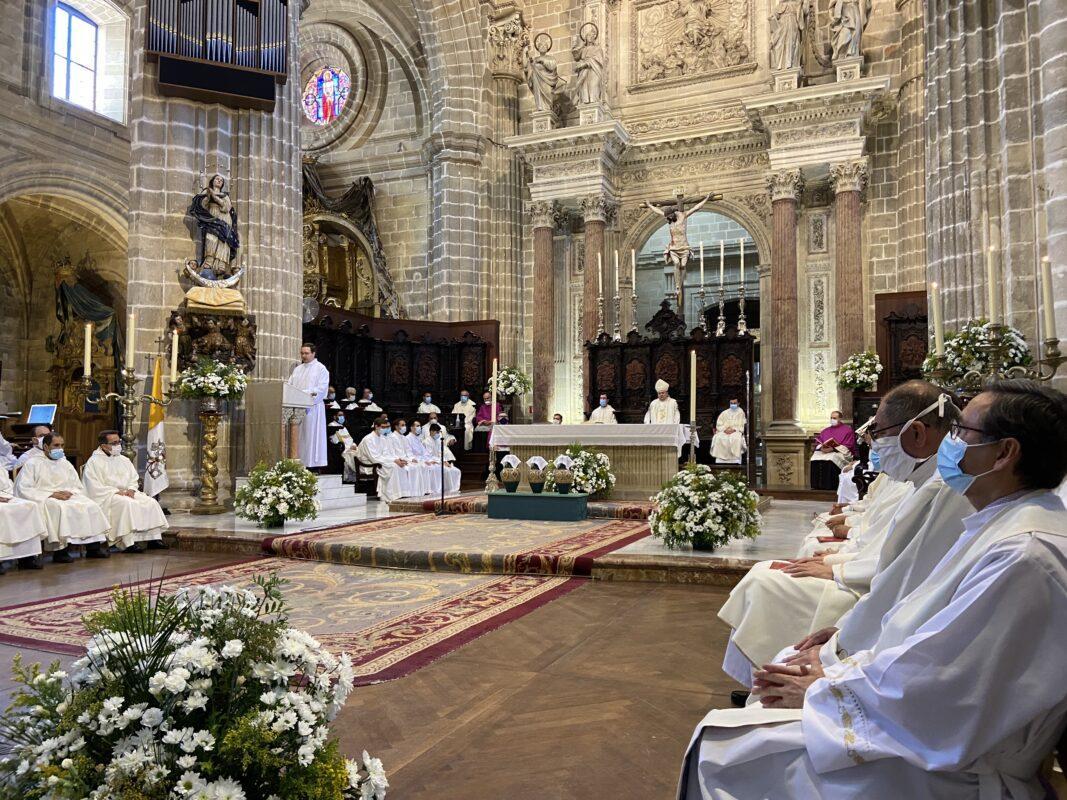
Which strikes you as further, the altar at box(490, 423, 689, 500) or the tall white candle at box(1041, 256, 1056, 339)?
the altar at box(490, 423, 689, 500)

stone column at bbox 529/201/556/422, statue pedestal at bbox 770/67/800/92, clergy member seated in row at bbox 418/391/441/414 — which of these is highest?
statue pedestal at bbox 770/67/800/92

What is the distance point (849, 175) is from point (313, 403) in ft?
35.7

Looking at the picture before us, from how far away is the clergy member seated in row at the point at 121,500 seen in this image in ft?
27.1

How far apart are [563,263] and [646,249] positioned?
4242mm

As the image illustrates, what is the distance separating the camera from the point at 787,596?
3.36 m

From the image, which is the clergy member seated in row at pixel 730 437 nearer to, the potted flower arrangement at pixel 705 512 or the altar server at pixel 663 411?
the altar server at pixel 663 411

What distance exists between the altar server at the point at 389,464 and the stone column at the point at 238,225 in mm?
1966

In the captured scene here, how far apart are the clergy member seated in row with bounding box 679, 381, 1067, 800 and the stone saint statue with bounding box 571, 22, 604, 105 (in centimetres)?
1681

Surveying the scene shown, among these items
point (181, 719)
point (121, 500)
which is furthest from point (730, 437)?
point (181, 719)

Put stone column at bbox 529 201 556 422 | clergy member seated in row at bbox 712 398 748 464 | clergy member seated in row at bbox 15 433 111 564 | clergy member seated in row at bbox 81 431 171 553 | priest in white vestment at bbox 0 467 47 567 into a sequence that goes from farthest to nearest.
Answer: stone column at bbox 529 201 556 422 < clergy member seated in row at bbox 712 398 748 464 < clergy member seated in row at bbox 81 431 171 553 < clergy member seated in row at bbox 15 433 111 564 < priest in white vestment at bbox 0 467 47 567

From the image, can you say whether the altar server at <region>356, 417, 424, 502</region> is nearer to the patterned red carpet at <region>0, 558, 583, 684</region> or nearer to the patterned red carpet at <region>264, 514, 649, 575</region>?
the patterned red carpet at <region>264, 514, 649, 575</region>

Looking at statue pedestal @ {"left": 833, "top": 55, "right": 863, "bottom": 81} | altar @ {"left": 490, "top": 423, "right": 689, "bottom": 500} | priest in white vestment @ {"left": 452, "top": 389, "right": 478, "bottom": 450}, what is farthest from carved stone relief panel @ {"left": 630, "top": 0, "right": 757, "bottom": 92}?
Answer: altar @ {"left": 490, "top": 423, "right": 689, "bottom": 500}

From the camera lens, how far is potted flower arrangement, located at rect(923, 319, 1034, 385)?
19.1 feet

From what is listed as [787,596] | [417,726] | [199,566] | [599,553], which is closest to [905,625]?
[787,596]
